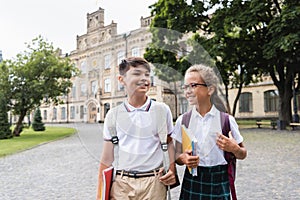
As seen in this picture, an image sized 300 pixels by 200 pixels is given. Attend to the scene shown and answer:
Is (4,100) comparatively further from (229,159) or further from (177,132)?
(229,159)

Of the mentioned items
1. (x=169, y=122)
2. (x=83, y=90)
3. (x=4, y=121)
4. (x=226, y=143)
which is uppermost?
(x=83, y=90)

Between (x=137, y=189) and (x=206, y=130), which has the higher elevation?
(x=206, y=130)

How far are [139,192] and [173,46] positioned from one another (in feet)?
2.81

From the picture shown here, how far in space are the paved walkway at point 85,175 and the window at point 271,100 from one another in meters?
21.0

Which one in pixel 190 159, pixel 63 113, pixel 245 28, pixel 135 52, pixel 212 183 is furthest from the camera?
pixel 245 28

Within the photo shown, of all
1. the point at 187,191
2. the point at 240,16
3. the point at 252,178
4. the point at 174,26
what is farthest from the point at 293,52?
the point at 187,191

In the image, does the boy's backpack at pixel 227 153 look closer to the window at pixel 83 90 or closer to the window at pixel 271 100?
the window at pixel 83 90

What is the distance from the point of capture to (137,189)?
1768mm

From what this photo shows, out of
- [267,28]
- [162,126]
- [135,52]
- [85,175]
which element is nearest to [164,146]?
[162,126]

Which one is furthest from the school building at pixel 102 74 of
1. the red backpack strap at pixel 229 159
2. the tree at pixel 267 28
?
the tree at pixel 267 28

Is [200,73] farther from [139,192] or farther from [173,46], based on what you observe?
[139,192]

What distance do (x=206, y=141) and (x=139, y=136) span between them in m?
0.37

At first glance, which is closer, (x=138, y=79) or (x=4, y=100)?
(x=138, y=79)

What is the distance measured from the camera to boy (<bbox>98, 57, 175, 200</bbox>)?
1717 mm
